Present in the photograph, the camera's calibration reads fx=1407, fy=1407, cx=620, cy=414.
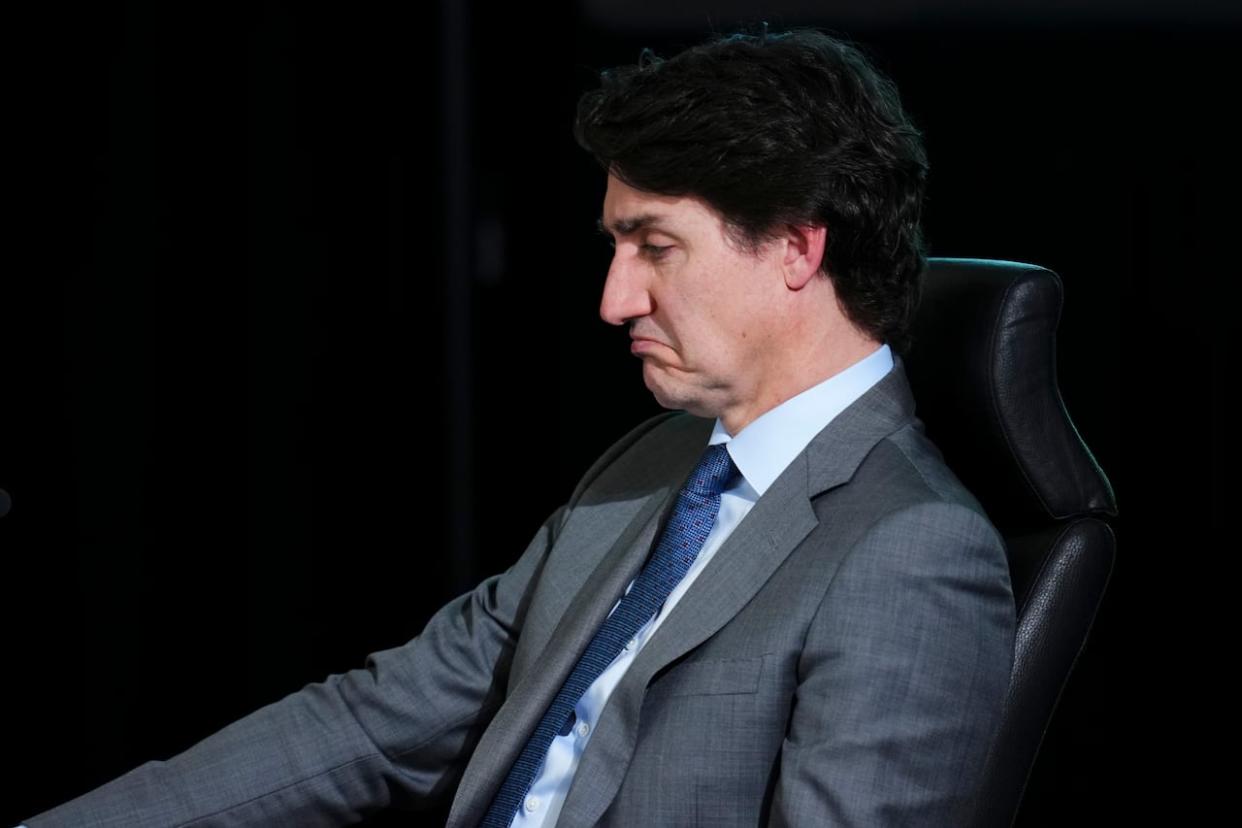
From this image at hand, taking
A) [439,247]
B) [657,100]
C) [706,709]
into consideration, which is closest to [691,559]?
[706,709]

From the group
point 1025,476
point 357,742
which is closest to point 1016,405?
point 1025,476

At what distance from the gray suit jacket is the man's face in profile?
Answer: 104 mm

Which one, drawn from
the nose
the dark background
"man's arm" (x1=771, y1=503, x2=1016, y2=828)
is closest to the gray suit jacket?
"man's arm" (x1=771, y1=503, x2=1016, y2=828)

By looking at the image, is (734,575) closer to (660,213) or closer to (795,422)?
(795,422)

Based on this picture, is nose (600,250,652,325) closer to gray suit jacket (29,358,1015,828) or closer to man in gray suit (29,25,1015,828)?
man in gray suit (29,25,1015,828)

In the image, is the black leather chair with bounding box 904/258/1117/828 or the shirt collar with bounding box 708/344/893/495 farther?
the shirt collar with bounding box 708/344/893/495

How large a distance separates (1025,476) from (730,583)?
283mm

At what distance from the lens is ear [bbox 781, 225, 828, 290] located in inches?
52.4

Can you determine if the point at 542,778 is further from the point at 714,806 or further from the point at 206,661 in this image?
the point at 206,661

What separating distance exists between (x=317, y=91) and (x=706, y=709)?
4.69 ft

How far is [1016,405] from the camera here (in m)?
1.27

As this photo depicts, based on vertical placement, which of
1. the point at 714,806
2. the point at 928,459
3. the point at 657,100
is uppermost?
the point at 657,100

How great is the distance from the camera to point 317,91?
225 centimetres

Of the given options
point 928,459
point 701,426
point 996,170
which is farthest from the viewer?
point 996,170
